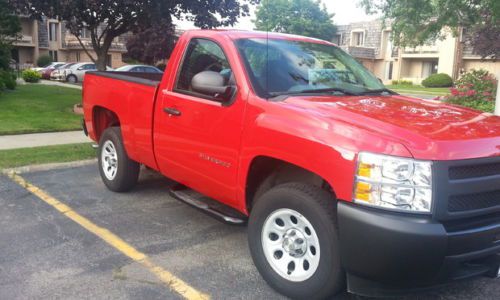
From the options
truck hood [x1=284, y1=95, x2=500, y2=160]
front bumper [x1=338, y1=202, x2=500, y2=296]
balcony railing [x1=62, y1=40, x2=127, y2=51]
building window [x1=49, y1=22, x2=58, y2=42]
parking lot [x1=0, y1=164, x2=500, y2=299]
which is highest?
building window [x1=49, y1=22, x2=58, y2=42]

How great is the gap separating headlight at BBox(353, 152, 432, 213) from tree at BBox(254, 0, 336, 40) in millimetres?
61174

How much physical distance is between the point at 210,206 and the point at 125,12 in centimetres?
1195

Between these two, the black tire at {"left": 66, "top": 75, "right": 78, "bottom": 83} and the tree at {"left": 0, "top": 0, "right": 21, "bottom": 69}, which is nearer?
the tree at {"left": 0, "top": 0, "right": 21, "bottom": 69}

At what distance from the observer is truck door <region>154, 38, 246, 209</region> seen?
403cm

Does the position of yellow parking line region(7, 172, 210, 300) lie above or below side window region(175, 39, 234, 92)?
below

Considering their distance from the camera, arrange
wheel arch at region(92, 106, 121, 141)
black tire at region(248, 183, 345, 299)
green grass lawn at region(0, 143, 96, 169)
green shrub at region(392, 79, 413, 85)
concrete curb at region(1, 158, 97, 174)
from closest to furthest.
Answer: black tire at region(248, 183, 345, 299)
wheel arch at region(92, 106, 121, 141)
concrete curb at region(1, 158, 97, 174)
green grass lawn at region(0, 143, 96, 169)
green shrub at region(392, 79, 413, 85)

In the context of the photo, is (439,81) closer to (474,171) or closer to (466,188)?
(474,171)

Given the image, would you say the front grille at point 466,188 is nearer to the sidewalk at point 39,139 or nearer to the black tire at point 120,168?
the black tire at point 120,168

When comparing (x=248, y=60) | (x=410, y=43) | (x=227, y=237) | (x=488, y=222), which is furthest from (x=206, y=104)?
(x=410, y=43)

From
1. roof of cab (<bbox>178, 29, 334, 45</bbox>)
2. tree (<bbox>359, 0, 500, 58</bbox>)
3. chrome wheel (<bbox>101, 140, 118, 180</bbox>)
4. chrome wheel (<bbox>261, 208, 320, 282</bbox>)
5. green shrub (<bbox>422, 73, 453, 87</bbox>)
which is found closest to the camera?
chrome wheel (<bbox>261, 208, 320, 282</bbox>)

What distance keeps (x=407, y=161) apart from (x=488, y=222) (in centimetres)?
74

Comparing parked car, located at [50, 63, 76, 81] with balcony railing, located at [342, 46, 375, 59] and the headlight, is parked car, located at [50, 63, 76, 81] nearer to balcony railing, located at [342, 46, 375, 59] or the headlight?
balcony railing, located at [342, 46, 375, 59]

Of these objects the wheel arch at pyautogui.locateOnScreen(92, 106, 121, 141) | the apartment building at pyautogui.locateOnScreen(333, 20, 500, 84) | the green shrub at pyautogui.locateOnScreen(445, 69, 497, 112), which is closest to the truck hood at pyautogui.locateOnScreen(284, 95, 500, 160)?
the wheel arch at pyautogui.locateOnScreen(92, 106, 121, 141)

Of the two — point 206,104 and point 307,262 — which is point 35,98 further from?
point 307,262
